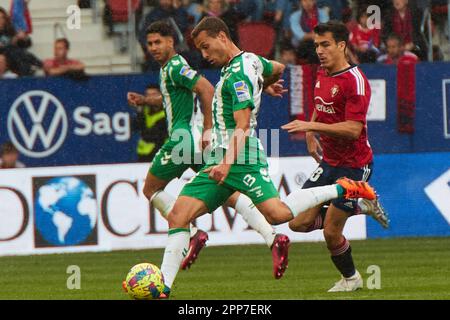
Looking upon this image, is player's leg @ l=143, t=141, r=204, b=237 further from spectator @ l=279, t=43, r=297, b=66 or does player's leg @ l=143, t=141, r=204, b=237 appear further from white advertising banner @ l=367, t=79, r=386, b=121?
white advertising banner @ l=367, t=79, r=386, b=121

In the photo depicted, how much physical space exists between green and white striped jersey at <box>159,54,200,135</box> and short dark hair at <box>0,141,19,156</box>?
4.73 metres

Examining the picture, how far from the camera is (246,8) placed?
18.2 metres

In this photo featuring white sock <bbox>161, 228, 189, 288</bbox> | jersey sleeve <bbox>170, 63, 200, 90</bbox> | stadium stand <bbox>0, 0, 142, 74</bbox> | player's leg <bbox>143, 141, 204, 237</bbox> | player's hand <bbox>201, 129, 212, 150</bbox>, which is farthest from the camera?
stadium stand <bbox>0, 0, 142, 74</bbox>

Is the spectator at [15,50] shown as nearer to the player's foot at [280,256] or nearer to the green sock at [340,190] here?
the player's foot at [280,256]

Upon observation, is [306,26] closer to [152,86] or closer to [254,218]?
[152,86]

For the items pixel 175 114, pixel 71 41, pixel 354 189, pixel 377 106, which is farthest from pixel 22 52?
pixel 354 189

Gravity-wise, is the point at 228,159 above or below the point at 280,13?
below

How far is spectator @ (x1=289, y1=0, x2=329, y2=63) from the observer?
17984 millimetres

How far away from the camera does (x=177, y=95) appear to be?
13117mm

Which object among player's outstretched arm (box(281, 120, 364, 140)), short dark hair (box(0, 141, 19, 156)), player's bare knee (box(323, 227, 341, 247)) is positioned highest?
player's outstretched arm (box(281, 120, 364, 140))

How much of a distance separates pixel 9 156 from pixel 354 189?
25.8 ft

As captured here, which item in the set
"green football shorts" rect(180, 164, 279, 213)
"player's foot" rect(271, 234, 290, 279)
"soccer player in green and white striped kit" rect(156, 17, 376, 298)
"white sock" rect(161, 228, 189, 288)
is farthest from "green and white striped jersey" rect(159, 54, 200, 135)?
"white sock" rect(161, 228, 189, 288)

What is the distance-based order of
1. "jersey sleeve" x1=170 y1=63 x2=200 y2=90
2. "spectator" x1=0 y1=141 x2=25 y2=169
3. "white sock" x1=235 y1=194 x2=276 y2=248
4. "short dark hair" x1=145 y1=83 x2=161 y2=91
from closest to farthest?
1. "white sock" x1=235 y1=194 x2=276 y2=248
2. "jersey sleeve" x1=170 y1=63 x2=200 y2=90
3. "spectator" x1=0 y1=141 x2=25 y2=169
4. "short dark hair" x1=145 y1=83 x2=161 y2=91

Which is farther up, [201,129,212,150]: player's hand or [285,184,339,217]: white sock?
[201,129,212,150]: player's hand
